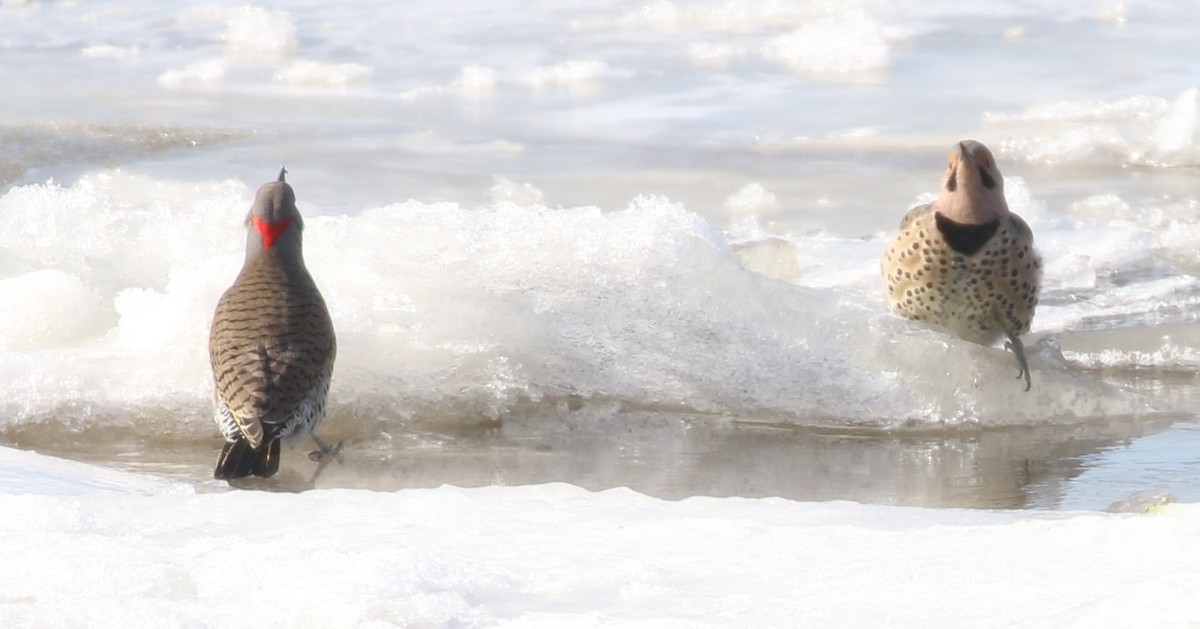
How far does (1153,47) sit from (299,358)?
10488 millimetres

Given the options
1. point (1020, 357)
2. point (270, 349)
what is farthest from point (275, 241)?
point (1020, 357)

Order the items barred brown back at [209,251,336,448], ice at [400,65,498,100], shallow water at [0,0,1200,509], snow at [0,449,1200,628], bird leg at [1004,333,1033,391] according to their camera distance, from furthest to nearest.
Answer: ice at [400,65,498,100] < bird leg at [1004,333,1033,391] < shallow water at [0,0,1200,509] < barred brown back at [209,251,336,448] < snow at [0,449,1200,628]

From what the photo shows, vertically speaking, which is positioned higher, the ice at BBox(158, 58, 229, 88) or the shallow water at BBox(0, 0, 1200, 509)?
the ice at BBox(158, 58, 229, 88)

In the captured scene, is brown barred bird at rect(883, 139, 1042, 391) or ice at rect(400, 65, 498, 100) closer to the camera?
brown barred bird at rect(883, 139, 1042, 391)

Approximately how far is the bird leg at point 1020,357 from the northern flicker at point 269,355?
6.68 ft

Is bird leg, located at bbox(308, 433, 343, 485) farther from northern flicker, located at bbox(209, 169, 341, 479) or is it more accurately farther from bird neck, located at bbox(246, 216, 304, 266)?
bird neck, located at bbox(246, 216, 304, 266)

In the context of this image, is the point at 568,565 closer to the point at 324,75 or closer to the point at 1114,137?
the point at 1114,137

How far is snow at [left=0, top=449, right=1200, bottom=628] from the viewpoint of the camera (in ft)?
7.66

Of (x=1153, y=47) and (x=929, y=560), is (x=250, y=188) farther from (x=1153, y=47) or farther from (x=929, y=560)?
Answer: (x=1153, y=47)

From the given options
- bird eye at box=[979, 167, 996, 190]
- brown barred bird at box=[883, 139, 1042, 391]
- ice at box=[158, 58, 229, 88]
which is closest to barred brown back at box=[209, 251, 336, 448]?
brown barred bird at box=[883, 139, 1042, 391]

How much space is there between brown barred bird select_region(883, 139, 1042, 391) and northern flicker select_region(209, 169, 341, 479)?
196 cm

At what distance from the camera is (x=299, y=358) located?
4.09 meters

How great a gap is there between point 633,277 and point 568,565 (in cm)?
229

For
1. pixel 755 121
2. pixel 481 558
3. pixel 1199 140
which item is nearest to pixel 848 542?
pixel 481 558
